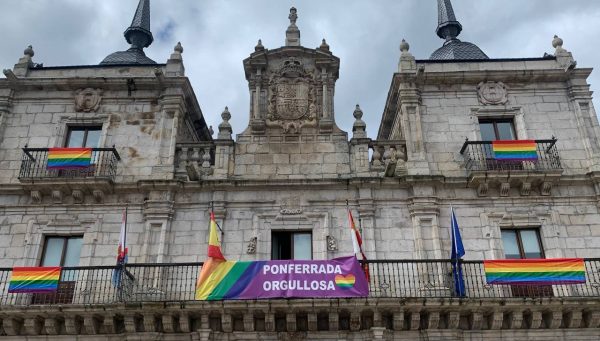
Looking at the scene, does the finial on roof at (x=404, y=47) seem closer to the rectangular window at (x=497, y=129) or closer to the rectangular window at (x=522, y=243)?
the rectangular window at (x=497, y=129)

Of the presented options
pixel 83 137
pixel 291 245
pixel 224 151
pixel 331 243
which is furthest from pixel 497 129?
pixel 83 137

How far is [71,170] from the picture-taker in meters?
16.5

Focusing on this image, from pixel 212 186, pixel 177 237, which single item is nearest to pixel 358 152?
pixel 212 186

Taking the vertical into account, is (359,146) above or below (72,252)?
above

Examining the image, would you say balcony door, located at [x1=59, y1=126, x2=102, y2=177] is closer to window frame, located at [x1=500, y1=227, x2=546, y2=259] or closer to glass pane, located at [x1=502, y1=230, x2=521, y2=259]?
glass pane, located at [x1=502, y1=230, x2=521, y2=259]

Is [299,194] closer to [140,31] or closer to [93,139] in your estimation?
[93,139]

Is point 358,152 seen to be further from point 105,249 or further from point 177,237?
point 105,249

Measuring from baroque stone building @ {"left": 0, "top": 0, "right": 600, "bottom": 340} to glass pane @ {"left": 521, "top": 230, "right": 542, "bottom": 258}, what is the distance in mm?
37

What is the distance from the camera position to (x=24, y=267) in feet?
48.2

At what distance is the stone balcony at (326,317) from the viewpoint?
1377cm

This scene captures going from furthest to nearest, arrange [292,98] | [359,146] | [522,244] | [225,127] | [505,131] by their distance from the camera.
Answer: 1. [292,98]
2. [505,131]
3. [225,127]
4. [359,146]
5. [522,244]

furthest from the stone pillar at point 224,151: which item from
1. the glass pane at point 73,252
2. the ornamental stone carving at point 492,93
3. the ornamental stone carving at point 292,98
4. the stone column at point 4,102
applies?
the ornamental stone carving at point 492,93

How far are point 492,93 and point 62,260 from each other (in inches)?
507

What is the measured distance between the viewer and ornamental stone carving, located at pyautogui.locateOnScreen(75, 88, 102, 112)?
17.9 m
